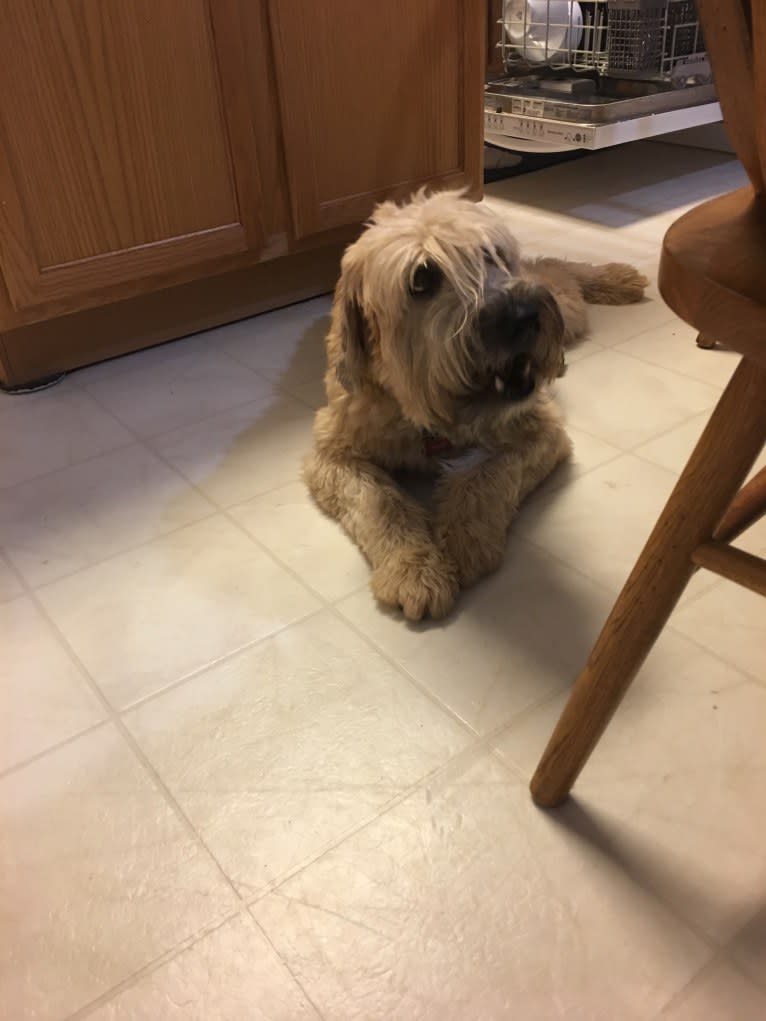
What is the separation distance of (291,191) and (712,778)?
202 centimetres

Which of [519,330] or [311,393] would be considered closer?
[519,330]

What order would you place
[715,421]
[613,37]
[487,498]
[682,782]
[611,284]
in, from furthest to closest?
[613,37], [611,284], [487,498], [682,782], [715,421]

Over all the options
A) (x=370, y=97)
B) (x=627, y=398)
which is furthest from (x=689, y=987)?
(x=370, y=97)

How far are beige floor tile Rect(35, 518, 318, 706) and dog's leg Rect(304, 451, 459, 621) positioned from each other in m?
0.16

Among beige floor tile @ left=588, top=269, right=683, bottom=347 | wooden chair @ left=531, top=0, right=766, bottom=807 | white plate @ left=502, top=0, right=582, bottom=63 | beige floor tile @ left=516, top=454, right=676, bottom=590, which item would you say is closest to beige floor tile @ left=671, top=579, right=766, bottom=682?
beige floor tile @ left=516, top=454, right=676, bottom=590

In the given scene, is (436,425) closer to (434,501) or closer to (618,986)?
(434,501)

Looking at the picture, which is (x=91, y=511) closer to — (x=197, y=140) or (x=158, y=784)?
(x=158, y=784)

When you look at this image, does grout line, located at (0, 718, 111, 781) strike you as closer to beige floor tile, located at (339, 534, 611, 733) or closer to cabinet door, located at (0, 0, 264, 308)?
beige floor tile, located at (339, 534, 611, 733)

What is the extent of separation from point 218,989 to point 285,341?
1.96 metres

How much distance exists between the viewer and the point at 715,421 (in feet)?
2.91

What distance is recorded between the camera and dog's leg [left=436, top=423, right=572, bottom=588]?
60.6 inches

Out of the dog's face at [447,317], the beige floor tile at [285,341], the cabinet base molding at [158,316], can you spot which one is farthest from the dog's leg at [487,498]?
the cabinet base molding at [158,316]

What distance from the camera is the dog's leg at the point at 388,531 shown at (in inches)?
57.5

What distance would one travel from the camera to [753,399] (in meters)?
0.85
